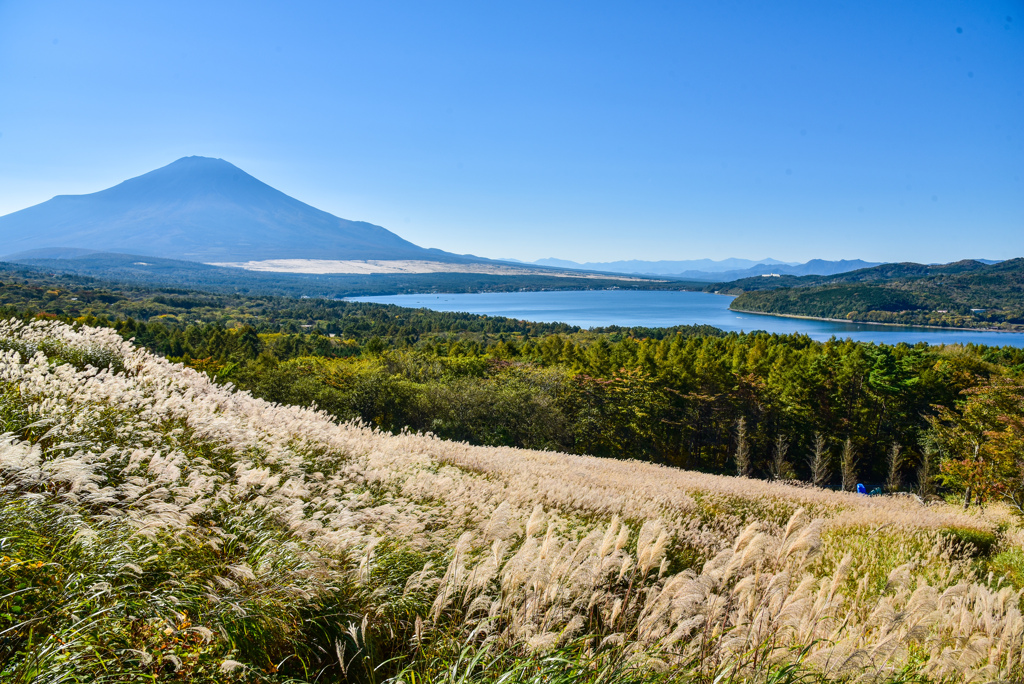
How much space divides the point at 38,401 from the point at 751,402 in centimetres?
3825

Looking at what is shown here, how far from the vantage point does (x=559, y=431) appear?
32.6 meters

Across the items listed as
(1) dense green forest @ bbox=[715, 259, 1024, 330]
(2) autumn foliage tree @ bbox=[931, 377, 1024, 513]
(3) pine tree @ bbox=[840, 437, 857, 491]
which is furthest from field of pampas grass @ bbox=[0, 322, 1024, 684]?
(1) dense green forest @ bbox=[715, 259, 1024, 330]

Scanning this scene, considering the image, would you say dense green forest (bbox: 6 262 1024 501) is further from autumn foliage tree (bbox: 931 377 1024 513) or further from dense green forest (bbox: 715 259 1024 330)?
dense green forest (bbox: 715 259 1024 330)

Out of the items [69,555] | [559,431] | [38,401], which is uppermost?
[38,401]

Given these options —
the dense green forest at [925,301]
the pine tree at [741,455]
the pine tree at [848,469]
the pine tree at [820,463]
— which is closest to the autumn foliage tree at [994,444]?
the pine tree at [848,469]

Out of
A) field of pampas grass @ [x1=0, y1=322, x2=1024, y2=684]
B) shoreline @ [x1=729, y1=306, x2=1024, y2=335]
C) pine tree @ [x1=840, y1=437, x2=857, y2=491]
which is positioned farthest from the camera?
shoreline @ [x1=729, y1=306, x2=1024, y2=335]

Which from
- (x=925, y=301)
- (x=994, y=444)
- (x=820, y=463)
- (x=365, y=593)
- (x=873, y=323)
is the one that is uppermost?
(x=925, y=301)

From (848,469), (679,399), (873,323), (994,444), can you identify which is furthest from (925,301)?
(994,444)

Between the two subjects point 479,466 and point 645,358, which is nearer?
point 479,466

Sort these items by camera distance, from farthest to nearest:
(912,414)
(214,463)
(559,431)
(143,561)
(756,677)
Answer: (912,414), (559,431), (214,463), (143,561), (756,677)

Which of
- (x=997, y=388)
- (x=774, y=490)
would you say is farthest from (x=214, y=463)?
(x=997, y=388)

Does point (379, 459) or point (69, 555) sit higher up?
point (69, 555)

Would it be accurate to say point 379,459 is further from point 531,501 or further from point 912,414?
point 912,414

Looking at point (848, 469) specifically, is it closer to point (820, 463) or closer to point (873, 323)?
Result: point (820, 463)
